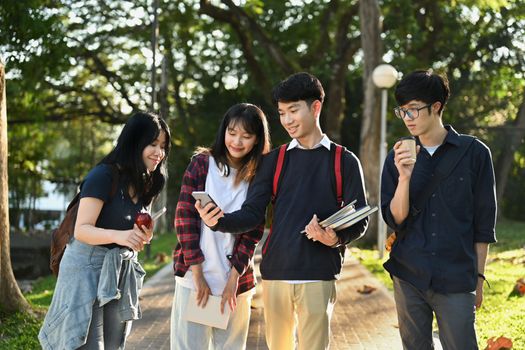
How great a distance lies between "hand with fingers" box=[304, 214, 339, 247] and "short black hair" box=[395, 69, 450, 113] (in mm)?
744

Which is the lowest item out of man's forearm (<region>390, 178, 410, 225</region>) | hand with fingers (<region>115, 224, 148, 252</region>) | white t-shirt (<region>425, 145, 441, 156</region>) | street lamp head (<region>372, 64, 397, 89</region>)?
hand with fingers (<region>115, 224, 148, 252</region>)

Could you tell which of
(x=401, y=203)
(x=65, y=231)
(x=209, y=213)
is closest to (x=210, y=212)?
(x=209, y=213)

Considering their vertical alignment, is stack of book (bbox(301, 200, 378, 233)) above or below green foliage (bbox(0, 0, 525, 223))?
below

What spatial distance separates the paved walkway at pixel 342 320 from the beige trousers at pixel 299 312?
9.44 ft

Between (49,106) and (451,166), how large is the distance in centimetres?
2266

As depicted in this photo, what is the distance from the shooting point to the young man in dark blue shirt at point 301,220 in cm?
399

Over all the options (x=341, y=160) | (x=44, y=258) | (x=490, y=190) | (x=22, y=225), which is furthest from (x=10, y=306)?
(x=22, y=225)

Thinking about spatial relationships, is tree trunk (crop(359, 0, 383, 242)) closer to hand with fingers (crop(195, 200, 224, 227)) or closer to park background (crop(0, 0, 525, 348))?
park background (crop(0, 0, 525, 348))

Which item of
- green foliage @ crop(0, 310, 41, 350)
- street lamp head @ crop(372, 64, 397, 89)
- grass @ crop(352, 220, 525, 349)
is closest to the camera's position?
green foliage @ crop(0, 310, 41, 350)

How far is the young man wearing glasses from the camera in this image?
3.76 meters

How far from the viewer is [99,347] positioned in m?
3.88

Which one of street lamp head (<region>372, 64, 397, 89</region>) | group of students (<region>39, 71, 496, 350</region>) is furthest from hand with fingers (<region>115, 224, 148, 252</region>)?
street lamp head (<region>372, 64, 397, 89</region>)

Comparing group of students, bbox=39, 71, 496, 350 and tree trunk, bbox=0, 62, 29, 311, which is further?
tree trunk, bbox=0, 62, 29, 311

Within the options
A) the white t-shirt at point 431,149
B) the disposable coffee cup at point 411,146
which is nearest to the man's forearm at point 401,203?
the disposable coffee cup at point 411,146
